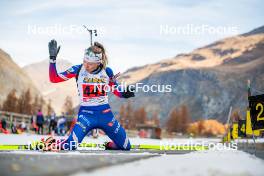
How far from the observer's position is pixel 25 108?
13738 cm

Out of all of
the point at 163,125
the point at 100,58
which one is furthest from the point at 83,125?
the point at 163,125

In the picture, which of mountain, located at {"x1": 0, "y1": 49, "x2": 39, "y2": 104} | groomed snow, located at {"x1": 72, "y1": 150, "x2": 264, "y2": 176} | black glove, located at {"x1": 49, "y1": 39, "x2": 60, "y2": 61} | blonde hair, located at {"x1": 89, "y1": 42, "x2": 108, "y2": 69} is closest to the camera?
groomed snow, located at {"x1": 72, "y1": 150, "x2": 264, "y2": 176}

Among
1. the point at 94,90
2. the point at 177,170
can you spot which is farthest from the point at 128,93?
the point at 177,170

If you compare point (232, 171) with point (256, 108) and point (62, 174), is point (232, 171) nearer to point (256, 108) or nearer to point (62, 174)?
point (62, 174)

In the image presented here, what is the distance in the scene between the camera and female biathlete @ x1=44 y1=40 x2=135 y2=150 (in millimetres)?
7613

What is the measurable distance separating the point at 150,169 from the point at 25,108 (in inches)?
5434

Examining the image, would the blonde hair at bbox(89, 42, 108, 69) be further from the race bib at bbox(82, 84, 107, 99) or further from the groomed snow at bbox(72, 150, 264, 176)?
the groomed snow at bbox(72, 150, 264, 176)

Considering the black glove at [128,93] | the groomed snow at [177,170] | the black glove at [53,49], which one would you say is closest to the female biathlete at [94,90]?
the black glove at [53,49]

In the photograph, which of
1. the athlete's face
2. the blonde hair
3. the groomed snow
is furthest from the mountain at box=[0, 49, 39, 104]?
the groomed snow

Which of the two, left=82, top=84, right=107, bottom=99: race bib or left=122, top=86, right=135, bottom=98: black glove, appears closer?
left=82, top=84, right=107, bottom=99: race bib

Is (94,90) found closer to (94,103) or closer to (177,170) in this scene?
(94,103)

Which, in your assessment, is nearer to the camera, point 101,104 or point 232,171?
point 232,171

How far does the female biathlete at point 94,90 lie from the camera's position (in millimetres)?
7613

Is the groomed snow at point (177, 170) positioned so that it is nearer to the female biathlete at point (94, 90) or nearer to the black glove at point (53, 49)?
the female biathlete at point (94, 90)
